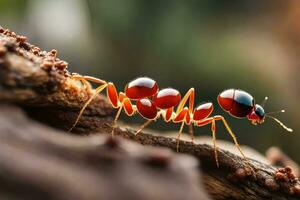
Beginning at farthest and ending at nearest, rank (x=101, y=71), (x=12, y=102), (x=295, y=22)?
1. (x=295, y=22)
2. (x=101, y=71)
3. (x=12, y=102)

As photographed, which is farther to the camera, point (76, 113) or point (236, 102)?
point (236, 102)

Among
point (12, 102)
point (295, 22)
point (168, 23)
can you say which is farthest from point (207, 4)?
point (12, 102)

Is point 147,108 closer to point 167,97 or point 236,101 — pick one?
point 167,97

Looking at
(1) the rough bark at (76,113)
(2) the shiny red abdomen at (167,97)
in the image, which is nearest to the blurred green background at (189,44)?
(2) the shiny red abdomen at (167,97)

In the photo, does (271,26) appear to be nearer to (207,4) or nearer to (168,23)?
(207,4)

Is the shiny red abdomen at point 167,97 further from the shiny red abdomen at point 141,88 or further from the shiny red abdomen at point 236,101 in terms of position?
the shiny red abdomen at point 236,101

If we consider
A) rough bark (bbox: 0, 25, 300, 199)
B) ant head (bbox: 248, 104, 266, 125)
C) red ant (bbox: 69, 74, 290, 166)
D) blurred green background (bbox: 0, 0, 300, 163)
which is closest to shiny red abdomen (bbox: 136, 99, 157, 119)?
red ant (bbox: 69, 74, 290, 166)

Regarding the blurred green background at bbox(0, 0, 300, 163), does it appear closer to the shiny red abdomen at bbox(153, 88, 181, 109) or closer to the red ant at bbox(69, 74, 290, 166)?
the red ant at bbox(69, 74, 290, 166)

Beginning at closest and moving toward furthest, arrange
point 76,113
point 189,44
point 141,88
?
point 76,113, point 141,88, point 189,44

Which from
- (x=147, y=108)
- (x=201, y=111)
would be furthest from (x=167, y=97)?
(x=201, y=111)
